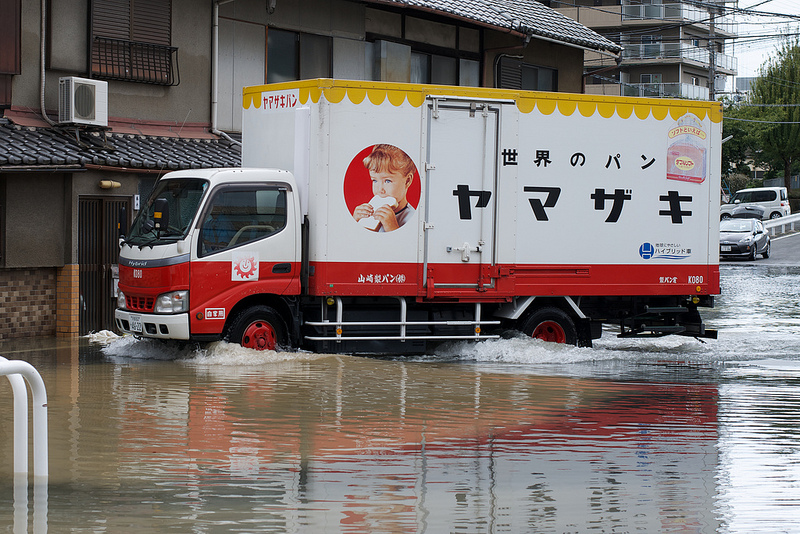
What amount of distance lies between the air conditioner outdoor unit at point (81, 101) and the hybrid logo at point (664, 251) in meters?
8.41

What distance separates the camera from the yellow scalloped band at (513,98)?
13.2 m

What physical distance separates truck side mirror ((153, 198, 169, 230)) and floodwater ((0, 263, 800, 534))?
159 centimetres

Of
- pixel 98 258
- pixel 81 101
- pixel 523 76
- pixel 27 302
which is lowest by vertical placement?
pixel 27 302

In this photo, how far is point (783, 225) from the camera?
47125 mm

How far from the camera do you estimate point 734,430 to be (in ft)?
31.0

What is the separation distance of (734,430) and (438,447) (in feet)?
9.17

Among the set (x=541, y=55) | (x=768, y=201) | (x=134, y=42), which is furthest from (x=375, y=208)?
(x=768, y=201)

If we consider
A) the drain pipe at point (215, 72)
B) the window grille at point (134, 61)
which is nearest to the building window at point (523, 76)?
the drain pipe at point (215, 72)

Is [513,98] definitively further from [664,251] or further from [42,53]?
[42,53]

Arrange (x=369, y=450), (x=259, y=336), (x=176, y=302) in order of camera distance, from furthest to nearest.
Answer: (x=259, y=336) → (x=176, y=302) → (x=369, y=450)

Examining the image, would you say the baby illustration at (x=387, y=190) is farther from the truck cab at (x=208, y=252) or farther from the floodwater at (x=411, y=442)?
the floodwater at (x=411, y=442)

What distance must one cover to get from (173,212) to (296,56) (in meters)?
8.99

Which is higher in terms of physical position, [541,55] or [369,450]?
[541,55]

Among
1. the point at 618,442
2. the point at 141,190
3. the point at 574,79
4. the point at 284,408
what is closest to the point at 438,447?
the point at 618,442
